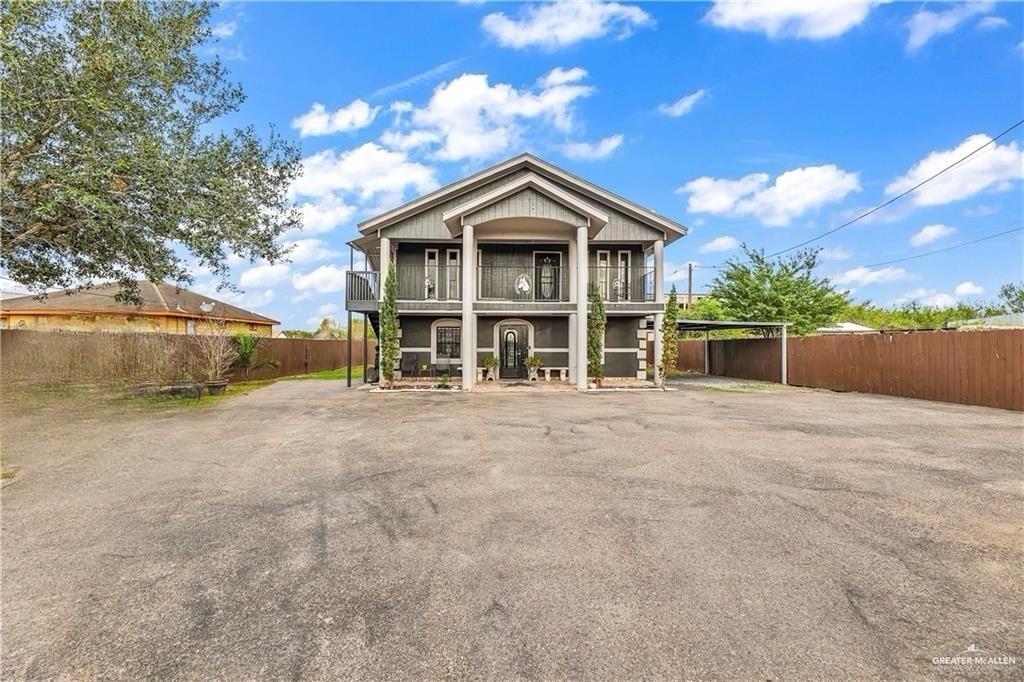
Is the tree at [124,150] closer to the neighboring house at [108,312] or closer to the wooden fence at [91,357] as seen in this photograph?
the wooden fence at [91,357]

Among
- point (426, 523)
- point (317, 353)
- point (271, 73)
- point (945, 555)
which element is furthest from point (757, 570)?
point (317, 353)

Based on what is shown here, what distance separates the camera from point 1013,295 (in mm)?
35625

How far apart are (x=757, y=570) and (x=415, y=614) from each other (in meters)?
2.41

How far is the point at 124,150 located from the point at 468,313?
9539 mm

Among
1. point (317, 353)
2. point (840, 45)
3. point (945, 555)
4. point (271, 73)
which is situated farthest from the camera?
point (317, 353)

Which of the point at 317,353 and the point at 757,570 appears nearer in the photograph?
the point at 757,570

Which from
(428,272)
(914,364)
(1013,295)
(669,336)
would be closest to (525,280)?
(428,272)

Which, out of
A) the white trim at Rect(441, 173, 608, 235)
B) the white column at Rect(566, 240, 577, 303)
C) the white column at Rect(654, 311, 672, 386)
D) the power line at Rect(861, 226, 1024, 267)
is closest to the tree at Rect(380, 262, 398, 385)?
the white trim at Rect(441, 173, 608, 235)

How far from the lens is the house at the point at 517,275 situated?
1708cm

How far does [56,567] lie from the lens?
132 inches

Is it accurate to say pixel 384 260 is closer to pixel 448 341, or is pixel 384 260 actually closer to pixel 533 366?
pixel 448 341

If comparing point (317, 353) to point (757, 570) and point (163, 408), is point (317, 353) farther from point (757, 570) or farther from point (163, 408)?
point (757, 570)

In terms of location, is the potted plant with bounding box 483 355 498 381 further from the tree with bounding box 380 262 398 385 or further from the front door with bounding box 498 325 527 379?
the tree with bounding box 380 262 398 385

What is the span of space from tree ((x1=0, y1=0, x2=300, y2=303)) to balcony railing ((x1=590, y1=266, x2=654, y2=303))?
11540mm
